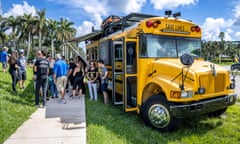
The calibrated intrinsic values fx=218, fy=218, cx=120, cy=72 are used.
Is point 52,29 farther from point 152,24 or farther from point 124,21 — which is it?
point 152,24

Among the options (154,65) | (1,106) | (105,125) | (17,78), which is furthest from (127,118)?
(17,78)

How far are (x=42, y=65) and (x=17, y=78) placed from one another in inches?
97.8

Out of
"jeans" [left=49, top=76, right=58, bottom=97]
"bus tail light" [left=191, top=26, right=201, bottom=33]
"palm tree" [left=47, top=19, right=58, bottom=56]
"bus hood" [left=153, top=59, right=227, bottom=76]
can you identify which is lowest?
"jeans" [left=49, top=76, right=58, bottom=97]

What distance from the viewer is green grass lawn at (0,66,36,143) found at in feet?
16.9

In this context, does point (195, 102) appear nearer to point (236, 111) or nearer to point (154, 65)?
point (154, 65)

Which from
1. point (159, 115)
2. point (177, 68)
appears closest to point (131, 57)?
point (177, 68)

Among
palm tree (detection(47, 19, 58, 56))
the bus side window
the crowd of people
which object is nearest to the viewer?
the bus side window

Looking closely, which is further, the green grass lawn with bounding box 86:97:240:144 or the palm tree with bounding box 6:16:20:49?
the palm tree with bounding box 6:16:20:49

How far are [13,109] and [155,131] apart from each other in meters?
4.16

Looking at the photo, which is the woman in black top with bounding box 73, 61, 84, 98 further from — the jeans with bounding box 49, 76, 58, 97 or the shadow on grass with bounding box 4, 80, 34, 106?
the shadow on grass with bounding box 4, 80, 34, 106

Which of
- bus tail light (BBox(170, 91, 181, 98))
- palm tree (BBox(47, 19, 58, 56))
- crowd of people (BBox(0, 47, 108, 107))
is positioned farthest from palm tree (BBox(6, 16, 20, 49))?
bus tail light (BBox(170, 91, 181, 98))

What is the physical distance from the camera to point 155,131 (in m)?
5.09

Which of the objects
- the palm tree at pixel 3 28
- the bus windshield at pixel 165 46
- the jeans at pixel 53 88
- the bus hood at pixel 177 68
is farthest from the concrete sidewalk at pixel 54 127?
the palm tree at pixel 3 28

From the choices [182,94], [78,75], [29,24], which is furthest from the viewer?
[29,24]
